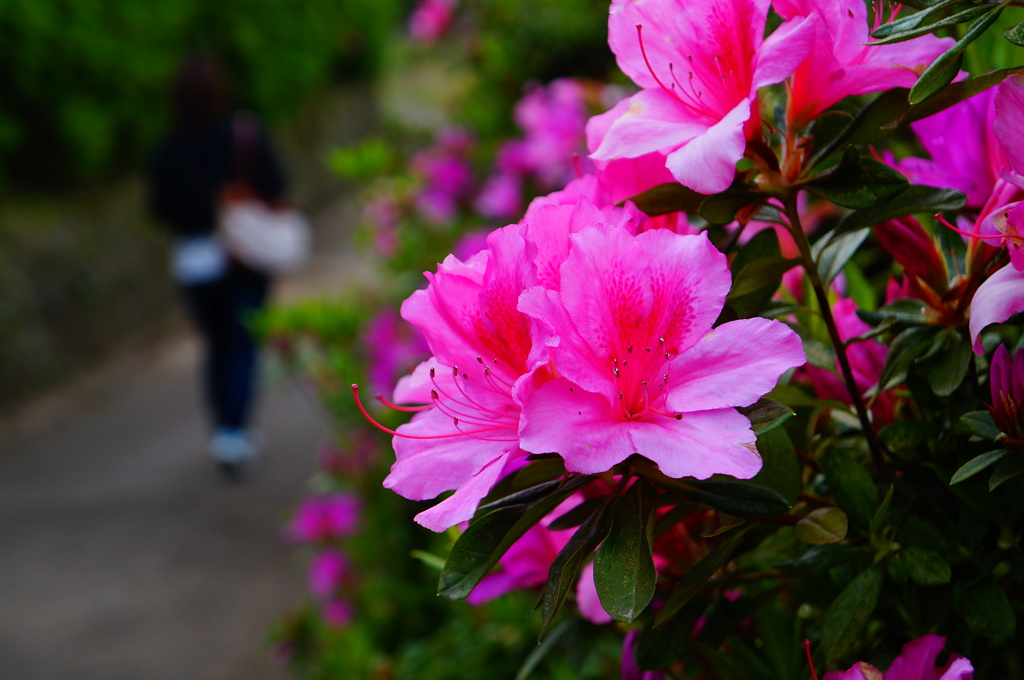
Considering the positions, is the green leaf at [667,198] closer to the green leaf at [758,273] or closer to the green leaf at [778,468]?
the green leaf at [758,273]

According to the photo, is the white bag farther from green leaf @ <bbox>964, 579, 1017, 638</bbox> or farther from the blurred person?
green leaf @ <bbox>964, 579, 1017, 638</bbox>

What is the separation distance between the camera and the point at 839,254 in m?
0.76

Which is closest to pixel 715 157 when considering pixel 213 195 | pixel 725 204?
pixel 725 204

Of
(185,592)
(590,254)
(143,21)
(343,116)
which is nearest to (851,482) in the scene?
(590,254)

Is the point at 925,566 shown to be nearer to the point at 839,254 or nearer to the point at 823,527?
the point at 823,527

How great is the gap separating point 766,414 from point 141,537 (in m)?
4.64

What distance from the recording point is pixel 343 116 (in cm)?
1240

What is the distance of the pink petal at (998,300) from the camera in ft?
1.77

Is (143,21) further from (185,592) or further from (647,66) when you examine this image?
(647,66)

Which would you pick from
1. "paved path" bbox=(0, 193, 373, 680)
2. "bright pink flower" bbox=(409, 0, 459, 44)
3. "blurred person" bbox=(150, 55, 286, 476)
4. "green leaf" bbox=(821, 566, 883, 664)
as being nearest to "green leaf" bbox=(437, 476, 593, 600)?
"green leaf" bbox=(821, 566, 883, 664)

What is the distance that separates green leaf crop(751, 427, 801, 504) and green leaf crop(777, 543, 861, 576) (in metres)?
0.08

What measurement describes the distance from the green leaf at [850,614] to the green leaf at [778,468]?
10 cm

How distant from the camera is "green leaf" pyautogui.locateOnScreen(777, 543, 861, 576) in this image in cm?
68

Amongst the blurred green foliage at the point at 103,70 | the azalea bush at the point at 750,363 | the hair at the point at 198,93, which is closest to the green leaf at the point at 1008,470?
the azalea bush at the point at 750,363
